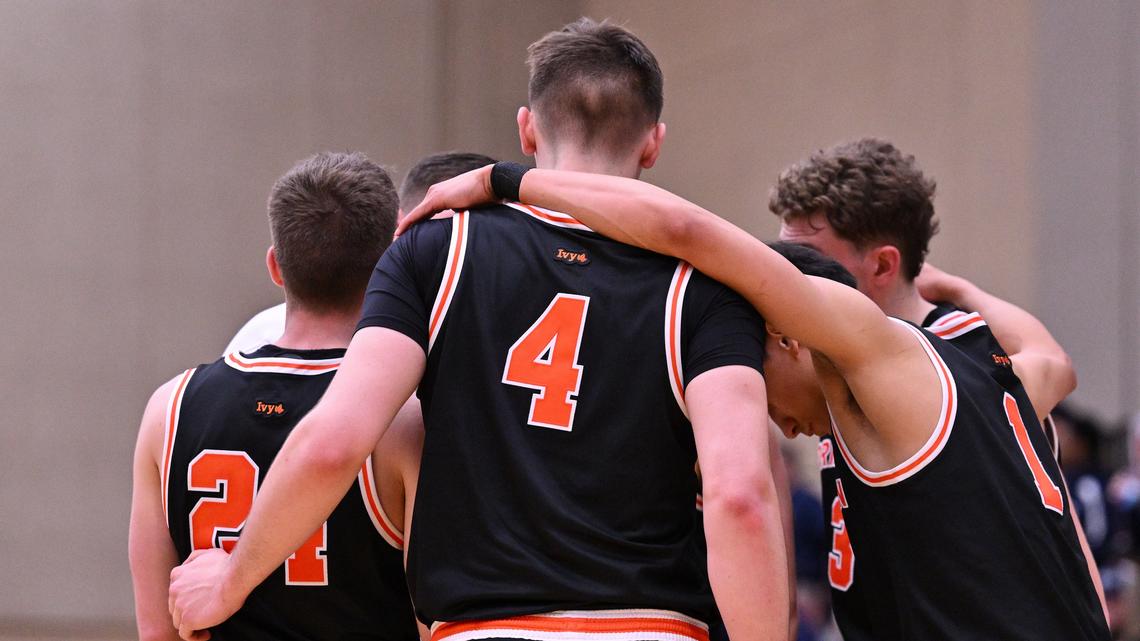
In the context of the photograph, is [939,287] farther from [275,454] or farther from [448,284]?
[275,454]

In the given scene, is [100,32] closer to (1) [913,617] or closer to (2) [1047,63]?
(2) [1047,63]

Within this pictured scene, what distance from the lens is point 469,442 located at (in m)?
2.52

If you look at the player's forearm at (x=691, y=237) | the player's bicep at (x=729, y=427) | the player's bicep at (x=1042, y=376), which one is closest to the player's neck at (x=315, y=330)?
the player's forearm at (x=691, y=237)

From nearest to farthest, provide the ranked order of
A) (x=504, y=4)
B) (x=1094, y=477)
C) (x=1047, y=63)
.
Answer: (x=1094, y=477), (x=1047, y=63), (x=504, y=4)

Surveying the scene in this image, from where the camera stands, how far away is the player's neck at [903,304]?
12.2 ft

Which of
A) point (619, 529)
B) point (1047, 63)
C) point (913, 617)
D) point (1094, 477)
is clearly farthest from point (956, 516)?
point (1047, 63)

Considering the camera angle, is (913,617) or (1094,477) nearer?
(913,617)

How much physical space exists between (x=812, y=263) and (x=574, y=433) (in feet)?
2.68

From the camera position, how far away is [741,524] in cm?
231

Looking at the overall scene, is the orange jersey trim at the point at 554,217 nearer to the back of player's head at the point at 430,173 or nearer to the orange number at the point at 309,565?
the orange number at the point at 309,565

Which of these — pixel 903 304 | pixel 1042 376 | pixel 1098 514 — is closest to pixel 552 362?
pixel 903 304

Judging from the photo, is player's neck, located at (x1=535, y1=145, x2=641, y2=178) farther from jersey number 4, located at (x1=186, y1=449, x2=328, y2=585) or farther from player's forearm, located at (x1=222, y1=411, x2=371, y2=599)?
jersey number 4, located at (x1=186, y1=449, x2=328, y2=585)

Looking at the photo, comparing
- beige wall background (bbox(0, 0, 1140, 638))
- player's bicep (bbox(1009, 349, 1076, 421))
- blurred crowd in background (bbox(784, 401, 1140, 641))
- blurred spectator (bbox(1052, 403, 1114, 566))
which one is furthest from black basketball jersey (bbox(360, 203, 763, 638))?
beige wall background (bbox(0, 0, 1140, 638))

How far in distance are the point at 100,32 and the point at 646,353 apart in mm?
11608
